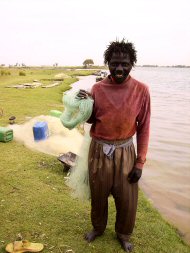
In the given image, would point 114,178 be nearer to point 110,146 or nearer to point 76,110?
point 110,146

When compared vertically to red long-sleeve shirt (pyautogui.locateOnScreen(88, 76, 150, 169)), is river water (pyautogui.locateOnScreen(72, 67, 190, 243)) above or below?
below

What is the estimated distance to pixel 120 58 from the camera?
335 centimetres

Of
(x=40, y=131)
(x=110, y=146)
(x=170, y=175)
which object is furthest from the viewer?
(x=40, y=131)

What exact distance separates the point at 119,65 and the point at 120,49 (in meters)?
0.17

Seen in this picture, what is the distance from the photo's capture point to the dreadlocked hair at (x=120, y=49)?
337cm

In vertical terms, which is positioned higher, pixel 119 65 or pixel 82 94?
pixel 119 65

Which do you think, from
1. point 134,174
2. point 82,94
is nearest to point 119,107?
point 82,94

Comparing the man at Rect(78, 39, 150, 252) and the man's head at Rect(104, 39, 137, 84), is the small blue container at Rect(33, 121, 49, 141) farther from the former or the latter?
the man's head at Rect(104, 39, 137, 84)

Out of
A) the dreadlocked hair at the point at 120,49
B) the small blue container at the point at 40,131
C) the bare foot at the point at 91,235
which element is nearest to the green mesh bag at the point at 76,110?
the dreadlocked hair at the point at 120,49

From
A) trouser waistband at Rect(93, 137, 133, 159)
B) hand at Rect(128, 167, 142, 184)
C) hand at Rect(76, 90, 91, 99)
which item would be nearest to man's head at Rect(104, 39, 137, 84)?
hand at Rect(76, 90, 91, 99)

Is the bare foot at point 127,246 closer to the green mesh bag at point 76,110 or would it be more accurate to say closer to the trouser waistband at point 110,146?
the trouser waistband at point 110,146

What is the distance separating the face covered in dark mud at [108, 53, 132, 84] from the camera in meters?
3.34

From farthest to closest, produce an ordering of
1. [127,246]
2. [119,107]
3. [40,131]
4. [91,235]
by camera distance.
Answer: [40,131]
[91,235]
[127,246]
[119,107]

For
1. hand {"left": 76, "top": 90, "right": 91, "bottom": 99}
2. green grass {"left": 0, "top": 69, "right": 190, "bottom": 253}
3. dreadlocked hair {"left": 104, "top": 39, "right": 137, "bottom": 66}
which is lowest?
green grass {"left": 0, "top": 69, "right": 190, "bottom": 253}
